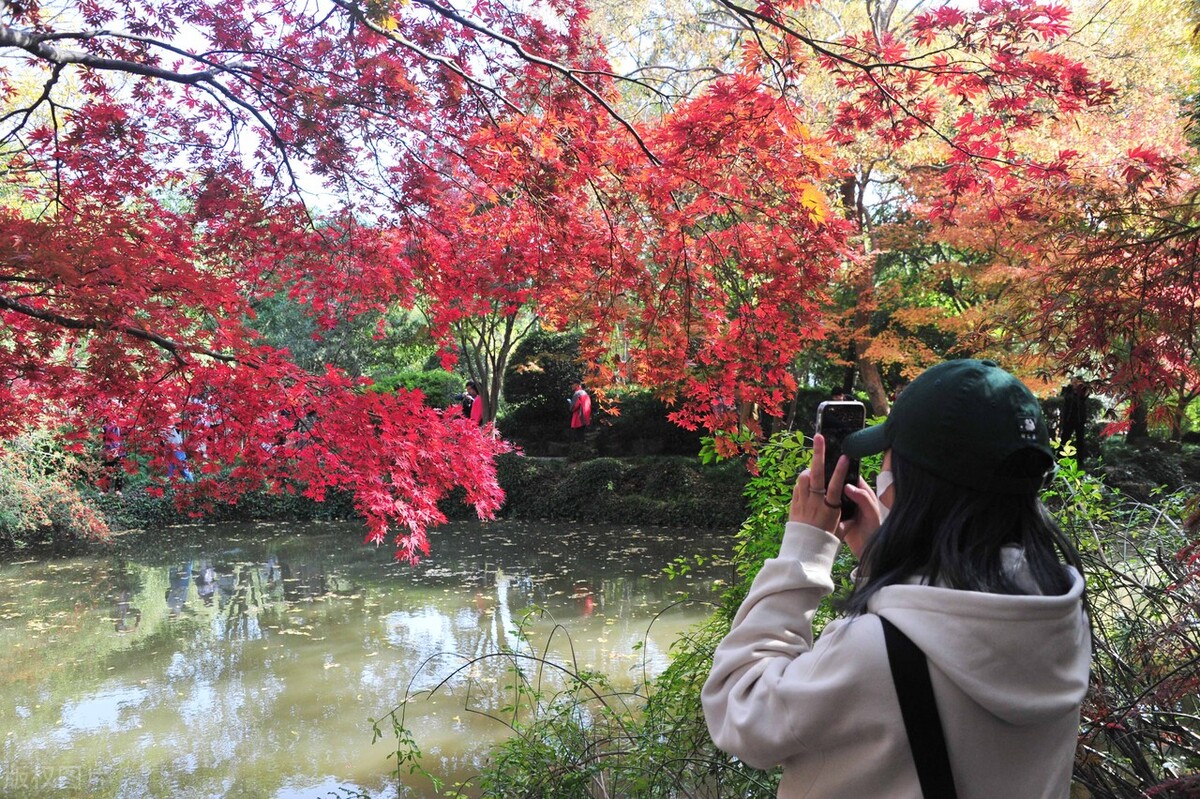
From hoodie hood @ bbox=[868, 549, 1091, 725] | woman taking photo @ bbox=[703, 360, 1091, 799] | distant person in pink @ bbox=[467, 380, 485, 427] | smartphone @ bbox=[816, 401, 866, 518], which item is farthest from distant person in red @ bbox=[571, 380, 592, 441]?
hoodie hood @ bbox=[868, 549, 1091, 725]

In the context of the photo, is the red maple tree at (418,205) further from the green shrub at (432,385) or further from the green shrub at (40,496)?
the green shrub at (432,385)

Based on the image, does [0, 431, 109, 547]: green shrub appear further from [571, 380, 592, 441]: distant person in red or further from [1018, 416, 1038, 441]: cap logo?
[1018, 416, 1038, 441]: cap logo

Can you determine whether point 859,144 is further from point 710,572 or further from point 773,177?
point 773,177

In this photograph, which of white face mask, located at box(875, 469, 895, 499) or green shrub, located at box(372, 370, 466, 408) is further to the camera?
green shrub, located at box(372, 370, 466, 408)

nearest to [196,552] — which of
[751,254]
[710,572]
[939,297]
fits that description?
[710,572]

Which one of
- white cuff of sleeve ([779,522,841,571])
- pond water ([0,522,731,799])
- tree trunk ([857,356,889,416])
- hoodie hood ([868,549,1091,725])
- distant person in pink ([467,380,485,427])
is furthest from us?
distant person in pink ([467,380,485,427])

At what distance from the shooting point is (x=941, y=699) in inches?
33.2

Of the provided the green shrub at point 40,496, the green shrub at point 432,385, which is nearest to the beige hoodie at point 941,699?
the green shrub at point 40,496

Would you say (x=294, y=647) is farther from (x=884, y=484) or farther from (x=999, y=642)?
(x=999, y=642)

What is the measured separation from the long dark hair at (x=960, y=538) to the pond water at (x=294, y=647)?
2426 millimetres

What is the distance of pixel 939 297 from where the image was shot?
11625mm

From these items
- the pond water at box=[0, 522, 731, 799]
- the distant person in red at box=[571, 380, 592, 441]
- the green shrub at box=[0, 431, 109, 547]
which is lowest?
the pond water at box=[0, 522, 731, 799]

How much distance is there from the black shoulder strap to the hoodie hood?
0.01 m

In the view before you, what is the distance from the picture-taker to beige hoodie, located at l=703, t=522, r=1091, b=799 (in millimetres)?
831
